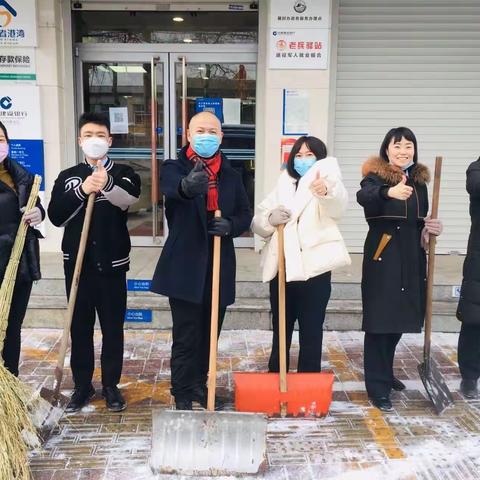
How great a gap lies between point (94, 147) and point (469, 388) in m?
3.05

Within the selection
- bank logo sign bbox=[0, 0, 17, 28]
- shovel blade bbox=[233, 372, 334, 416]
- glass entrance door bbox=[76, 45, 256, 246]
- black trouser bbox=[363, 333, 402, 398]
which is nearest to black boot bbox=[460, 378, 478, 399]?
black trouser bbox=[363, 333, 402, 398]

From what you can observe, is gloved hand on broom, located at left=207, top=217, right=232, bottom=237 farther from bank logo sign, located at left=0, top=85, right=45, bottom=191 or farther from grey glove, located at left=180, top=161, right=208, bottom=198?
bank logo sign, located at left=0, top=85, right=45, bottom=191

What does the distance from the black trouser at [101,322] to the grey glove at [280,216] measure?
102 centimetres

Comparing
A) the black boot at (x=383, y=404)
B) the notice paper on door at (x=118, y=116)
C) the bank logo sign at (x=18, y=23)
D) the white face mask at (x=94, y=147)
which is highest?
the bank logo sign at (x=18, y=23)

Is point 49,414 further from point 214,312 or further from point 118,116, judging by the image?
point 118,116

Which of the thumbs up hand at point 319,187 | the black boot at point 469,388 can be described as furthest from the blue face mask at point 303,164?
the black boot at point 469,388

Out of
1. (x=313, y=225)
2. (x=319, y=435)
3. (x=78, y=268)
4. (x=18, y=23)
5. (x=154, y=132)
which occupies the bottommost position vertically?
(x=319, y=435)

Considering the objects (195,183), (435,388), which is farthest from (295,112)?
(435,388)

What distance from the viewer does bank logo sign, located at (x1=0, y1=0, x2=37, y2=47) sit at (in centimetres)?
566

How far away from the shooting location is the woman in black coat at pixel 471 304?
3.60 meters

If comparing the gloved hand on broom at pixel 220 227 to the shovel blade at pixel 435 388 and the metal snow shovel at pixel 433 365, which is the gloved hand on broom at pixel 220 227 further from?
the shovel blade at pixel 435 388

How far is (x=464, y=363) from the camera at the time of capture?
153 inches

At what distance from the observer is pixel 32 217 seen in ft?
10.0

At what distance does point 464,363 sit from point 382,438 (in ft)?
3.47
